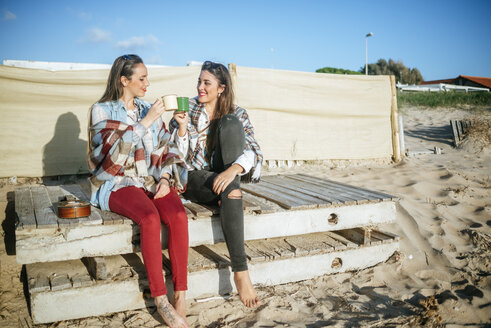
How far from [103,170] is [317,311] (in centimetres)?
177

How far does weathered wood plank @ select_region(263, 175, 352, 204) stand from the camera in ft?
10.4

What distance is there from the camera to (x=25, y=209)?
8.76 feet

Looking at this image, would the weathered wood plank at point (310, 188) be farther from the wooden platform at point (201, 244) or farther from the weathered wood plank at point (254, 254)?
the weathered wood plank at point (254, 254)

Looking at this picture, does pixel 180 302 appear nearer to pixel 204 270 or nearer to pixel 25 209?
pixel 204 270

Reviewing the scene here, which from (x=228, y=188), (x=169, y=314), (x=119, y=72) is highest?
(x=119, y=72)

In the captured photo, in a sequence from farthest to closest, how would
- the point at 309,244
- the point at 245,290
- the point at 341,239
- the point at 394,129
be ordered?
1. the point at 394,129
2. the point at 341,239
3. the point at 309,244
4. the point at 245,290

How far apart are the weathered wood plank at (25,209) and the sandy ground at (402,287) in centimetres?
51

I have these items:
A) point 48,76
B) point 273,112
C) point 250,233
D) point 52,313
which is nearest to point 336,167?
point 273,112

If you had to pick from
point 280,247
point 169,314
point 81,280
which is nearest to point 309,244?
point 280,247

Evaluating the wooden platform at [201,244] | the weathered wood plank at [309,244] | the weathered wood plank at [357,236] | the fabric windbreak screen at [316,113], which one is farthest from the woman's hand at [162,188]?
the fabric windbreak screen at [316,113]

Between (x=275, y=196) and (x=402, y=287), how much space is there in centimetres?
122

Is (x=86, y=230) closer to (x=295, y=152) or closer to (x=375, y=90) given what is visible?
(x=295, y=152)

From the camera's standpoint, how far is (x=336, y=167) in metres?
6.93

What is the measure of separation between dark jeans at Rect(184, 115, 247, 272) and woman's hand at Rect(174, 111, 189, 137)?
273 millimetres
